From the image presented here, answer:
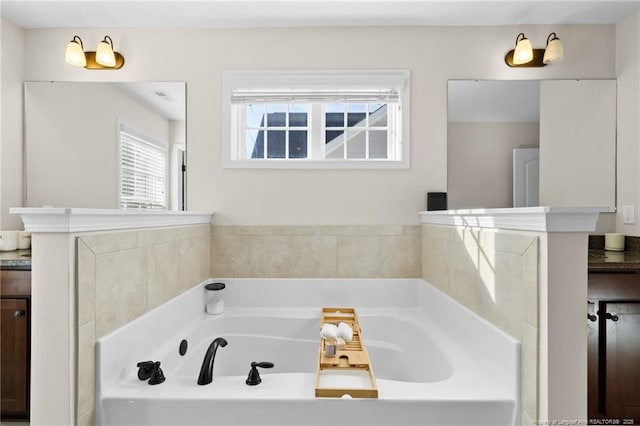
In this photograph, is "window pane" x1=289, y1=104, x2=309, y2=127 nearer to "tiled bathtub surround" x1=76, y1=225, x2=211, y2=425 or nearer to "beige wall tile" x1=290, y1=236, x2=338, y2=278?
"beige wall tile" x1=290, y1=236, x2=338, y2=278

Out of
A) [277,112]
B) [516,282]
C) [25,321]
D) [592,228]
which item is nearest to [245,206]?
[277,112]

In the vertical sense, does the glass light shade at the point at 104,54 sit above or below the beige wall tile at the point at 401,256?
above

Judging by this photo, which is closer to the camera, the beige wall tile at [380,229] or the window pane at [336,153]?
the beige wall tile at [380,229]

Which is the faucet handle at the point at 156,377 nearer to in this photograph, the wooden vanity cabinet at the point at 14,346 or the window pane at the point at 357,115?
the wooden vanity cabinet at the point at 14,346

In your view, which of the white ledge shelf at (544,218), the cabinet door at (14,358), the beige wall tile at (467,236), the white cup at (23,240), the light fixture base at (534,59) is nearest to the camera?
the white ledge shelf at (544,218)

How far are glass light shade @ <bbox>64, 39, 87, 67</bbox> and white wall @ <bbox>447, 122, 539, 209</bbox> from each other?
2.39m

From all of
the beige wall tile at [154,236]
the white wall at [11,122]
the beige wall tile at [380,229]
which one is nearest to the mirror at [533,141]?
the beige wall tile at [380,229]

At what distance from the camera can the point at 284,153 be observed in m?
2.42

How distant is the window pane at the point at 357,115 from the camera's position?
7.97 ft

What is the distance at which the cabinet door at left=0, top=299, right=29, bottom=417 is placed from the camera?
1.59m

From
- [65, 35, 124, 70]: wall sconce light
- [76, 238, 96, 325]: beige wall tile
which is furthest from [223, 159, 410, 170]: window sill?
[76, 238, 96, 325]: beige wall tile

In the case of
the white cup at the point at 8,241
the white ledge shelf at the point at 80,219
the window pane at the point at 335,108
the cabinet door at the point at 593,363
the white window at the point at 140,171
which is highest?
the window pane at the point at 335,108

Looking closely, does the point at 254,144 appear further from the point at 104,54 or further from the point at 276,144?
the point at 104,54

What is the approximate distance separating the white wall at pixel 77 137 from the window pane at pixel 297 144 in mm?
806
